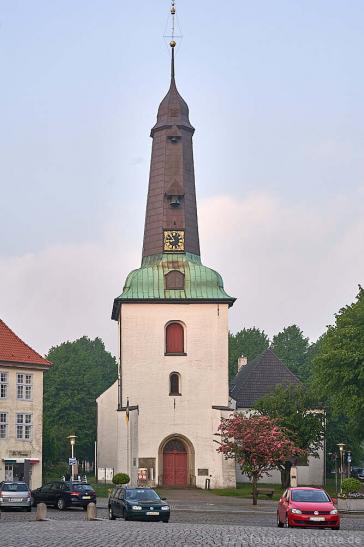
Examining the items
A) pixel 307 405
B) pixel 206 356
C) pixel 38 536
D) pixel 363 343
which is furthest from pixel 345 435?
pixel 38 536

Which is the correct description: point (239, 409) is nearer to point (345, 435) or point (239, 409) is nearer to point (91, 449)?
point (345, 435)

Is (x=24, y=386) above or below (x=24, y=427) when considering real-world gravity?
above

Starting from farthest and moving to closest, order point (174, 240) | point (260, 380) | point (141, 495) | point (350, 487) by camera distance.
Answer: point (260, 380)
point (174, 240)
point (350, 487)
point (141, 495)

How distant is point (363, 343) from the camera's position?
228 feet

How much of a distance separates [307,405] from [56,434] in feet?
107

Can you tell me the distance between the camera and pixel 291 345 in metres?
154

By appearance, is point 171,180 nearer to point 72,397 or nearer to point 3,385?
point 3,385

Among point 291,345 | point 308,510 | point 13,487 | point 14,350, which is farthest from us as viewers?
point 291,345

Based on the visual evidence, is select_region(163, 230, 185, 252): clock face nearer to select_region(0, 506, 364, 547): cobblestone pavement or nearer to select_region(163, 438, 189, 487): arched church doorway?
select_region(163, 438, 189, 487): arched church doorway

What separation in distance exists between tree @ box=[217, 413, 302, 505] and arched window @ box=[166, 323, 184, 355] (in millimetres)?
7878

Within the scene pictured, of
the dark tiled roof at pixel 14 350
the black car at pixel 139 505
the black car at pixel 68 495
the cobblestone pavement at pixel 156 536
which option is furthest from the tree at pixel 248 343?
the cobblestone pavement at pixel 156 536

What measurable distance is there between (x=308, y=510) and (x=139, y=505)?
25.6ft

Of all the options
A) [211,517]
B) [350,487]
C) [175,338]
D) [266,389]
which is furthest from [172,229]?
[211,517]

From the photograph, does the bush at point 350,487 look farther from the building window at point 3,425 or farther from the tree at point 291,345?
the tree at point 291,345
